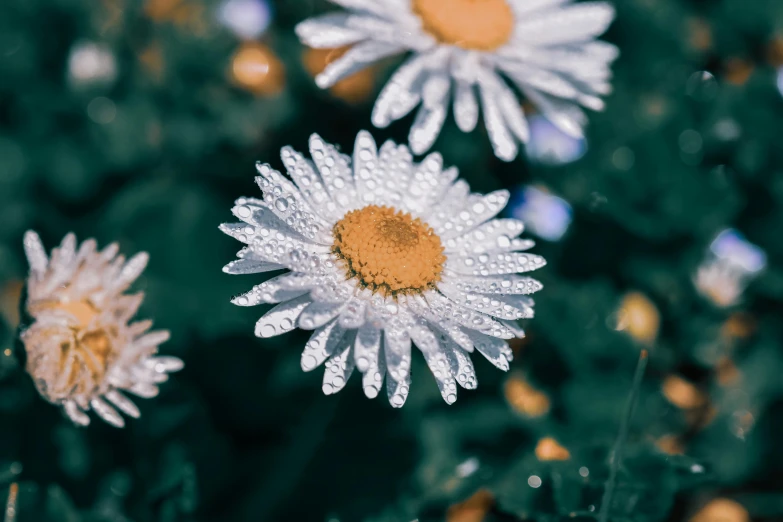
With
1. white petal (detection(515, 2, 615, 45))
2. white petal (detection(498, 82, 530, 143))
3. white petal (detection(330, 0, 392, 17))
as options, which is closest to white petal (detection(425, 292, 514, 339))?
white petal (detection(498, 82, 530, 143))

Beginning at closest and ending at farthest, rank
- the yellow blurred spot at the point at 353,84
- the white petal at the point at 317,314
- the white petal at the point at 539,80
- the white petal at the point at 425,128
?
the white petal at the point at 317,314 < the white petal at the point at 425,128 < the white petal at the point at 539,80 < the yellow blurred spot at the point at 353,84

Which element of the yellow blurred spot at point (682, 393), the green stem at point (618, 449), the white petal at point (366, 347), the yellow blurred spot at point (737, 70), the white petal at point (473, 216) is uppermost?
the white petal at point (366, 347)

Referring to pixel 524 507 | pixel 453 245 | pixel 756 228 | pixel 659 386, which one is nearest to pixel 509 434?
pixel 524 507

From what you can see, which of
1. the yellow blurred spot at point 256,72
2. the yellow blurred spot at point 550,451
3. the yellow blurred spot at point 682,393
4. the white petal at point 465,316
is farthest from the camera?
the yellow blurred spot at point 256,72

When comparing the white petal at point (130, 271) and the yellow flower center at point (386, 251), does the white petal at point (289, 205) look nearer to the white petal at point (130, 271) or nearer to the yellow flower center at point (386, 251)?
the yellow flower center at point (386, 251)

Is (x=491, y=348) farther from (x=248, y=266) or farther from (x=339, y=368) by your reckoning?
(x=248, y=266)

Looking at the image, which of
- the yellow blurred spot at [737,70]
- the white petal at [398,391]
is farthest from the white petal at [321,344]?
the yellow blurred spot at [737,70]

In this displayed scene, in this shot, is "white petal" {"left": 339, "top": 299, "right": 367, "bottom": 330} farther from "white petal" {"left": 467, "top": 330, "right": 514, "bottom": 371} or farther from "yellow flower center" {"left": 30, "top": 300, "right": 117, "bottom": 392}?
"yellow flower center" {"left": 30, "top": 300, "right": 117, "bottom": 392}

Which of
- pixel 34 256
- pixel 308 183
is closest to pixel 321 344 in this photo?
pixel 308 183
